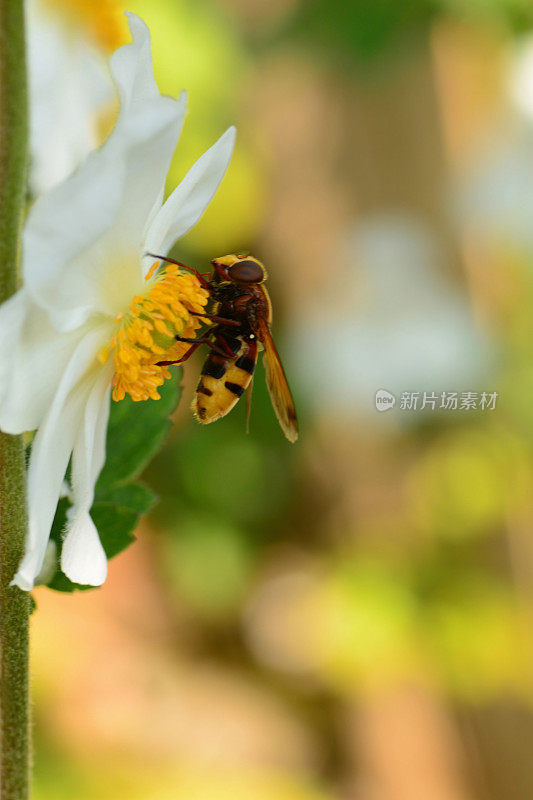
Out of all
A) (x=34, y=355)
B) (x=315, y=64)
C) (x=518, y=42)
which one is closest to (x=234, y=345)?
(x=34, y=355)

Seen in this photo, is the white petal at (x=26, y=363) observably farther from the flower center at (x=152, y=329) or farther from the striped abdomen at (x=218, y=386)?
the striped abdomen at (x=218, y=386)

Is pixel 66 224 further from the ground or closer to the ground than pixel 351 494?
further from the ground

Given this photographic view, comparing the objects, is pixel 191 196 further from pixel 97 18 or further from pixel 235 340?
pixel 97 18

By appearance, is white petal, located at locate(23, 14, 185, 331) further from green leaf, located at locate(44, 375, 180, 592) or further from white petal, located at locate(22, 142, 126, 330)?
green leaf, located at locate(44, 375, 180, 592)

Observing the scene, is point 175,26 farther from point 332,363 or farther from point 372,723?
point 372,723

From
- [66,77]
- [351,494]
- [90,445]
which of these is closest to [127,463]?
[90,445]

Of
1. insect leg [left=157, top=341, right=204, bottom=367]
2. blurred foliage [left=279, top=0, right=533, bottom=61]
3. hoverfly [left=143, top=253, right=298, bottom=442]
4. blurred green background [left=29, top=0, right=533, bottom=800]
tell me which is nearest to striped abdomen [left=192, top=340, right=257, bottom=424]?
hoverfly [left=143, top=253, right=298, bottom=442]

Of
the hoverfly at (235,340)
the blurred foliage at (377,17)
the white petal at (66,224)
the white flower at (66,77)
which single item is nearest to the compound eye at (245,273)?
the hoverfly at (235,340)
